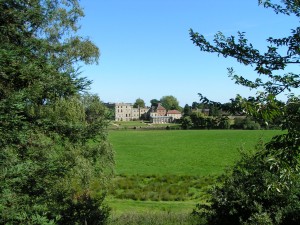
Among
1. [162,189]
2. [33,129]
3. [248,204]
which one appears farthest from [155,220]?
[162,189]

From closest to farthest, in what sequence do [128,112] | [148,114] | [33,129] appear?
[33,129] < [128,112] < [148,114]

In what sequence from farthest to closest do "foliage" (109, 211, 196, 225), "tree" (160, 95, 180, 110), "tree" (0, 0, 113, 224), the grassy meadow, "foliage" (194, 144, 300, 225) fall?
"tree" (160, 95, 180, 110)
the grassy meadow
"foliage" (109, 211, 196, 225)
"foliage" (194, 144, 300, 225)
"tree" (0, 0, 113, 224)

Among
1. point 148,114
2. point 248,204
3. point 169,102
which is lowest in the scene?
point 248,204

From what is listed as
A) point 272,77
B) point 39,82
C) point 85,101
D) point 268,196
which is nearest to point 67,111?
point 85,101

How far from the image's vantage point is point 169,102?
601 ft

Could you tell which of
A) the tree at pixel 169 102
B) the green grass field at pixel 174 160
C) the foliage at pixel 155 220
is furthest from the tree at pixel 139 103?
the foliage at pixel 155 220

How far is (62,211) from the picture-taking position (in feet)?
29.6

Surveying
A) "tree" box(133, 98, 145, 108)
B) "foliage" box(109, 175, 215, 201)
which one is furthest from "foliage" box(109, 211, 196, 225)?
"tree" box(133, 98, 145, 108)

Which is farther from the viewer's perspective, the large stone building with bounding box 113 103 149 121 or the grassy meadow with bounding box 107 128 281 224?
the large stone building with bounding box 113 103 149 121

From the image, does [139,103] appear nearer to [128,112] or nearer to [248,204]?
[128,112]

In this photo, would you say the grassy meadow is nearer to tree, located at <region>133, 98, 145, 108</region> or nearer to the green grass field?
the green grass field

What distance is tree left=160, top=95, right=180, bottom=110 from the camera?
589ft

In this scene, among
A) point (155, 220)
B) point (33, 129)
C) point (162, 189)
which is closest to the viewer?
point (33, 129)

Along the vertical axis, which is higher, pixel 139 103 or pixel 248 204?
pixel 139 103
